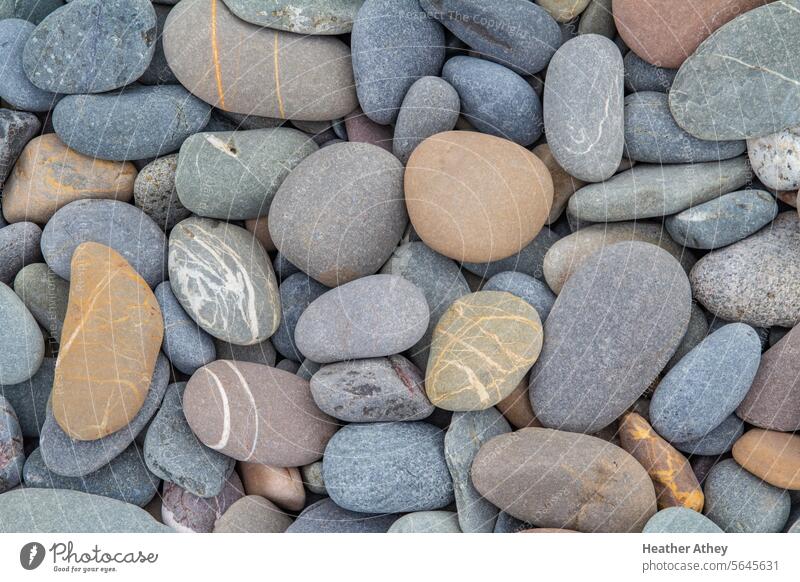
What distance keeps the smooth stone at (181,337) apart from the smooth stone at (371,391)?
27cm

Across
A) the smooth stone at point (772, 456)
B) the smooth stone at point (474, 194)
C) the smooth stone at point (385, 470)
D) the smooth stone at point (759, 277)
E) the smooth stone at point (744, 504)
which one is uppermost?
the smooth stone at point (474, 194)

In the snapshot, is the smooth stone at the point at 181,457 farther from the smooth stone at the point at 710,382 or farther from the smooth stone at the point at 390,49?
the smooth stone at the point at 710,382

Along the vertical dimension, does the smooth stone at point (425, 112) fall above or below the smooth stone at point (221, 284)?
above

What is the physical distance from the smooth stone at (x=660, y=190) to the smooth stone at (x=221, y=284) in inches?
27.9

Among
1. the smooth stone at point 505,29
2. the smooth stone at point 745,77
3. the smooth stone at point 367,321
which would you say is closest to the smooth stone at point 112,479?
the smooth stone at point 367,321

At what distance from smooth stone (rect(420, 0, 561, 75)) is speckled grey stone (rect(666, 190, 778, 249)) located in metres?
0.46

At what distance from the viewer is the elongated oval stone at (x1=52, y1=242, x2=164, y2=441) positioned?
1.51 metres

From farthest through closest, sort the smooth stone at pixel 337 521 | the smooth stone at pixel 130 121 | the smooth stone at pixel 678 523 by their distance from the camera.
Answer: the smooth stone at pixel 130 121 < the smooth stone at pixel 337 521 < the smooth stone at pixel 678 523

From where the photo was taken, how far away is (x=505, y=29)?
1529 millimetres

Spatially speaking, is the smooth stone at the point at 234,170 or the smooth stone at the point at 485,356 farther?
the smooth stone at the point at 234,170

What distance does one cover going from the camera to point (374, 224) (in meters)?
1.55

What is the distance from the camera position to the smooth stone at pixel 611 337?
148 cm

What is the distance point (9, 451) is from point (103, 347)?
315mm

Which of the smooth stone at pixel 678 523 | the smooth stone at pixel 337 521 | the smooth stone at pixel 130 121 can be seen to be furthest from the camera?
the smooth stone at pixel 130 121
